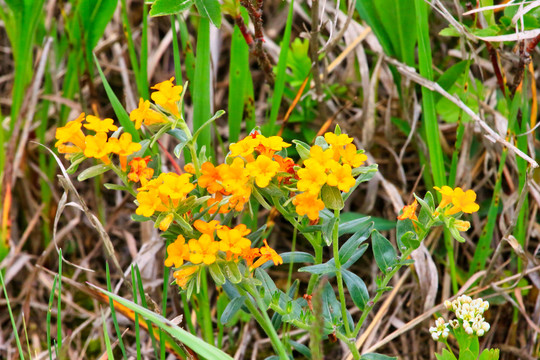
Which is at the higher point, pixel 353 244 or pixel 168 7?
pixel 168 7

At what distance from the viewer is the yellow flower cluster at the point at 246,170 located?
1.14m

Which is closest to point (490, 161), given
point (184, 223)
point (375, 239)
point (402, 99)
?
point (402, 99)

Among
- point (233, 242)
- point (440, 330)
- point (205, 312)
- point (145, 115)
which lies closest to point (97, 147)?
point (145, 115)

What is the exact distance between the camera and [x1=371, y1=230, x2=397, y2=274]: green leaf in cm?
132

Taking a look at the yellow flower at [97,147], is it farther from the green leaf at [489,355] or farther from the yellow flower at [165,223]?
the green leaf at [489,355]

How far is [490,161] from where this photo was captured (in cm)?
215

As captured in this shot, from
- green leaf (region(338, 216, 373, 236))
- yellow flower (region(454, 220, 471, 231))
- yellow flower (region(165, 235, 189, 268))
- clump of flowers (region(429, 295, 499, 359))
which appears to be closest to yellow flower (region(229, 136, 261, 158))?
yellow flower (region(165, 235, 189, 268))

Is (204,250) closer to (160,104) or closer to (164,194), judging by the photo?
(164,194)

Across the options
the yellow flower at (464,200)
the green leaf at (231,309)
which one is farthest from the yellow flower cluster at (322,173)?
the green leaf at (231,309)

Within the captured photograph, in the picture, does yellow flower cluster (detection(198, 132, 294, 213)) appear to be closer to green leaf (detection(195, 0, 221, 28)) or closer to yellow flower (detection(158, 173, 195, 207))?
yellow flower (detection(158, 173, 195, 207))

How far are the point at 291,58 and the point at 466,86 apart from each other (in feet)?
2.00

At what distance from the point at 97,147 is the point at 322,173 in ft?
1.51

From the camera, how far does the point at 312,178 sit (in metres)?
1.13

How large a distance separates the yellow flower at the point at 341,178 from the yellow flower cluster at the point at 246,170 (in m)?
0.11
